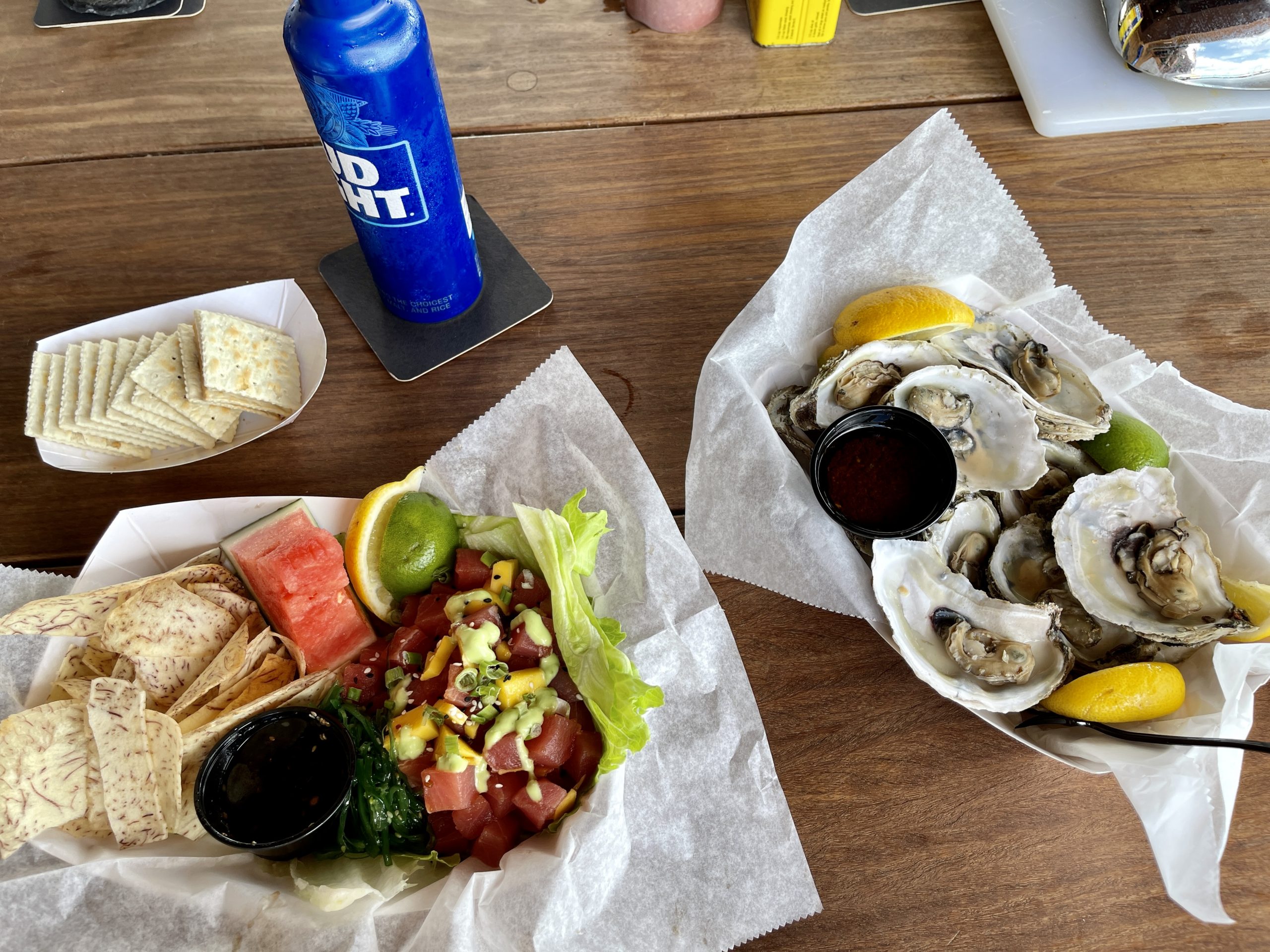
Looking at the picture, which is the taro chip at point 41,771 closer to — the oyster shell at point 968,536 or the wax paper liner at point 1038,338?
the wax paper liner at point 1038,338

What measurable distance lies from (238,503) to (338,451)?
19cm

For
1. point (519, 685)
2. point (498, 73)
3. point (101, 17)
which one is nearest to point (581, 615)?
point (519, 685)

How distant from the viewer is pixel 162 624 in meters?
0.84

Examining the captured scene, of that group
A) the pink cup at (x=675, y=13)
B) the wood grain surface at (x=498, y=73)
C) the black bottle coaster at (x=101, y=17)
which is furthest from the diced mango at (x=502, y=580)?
the black bottle coaster at (x=101, y=17)

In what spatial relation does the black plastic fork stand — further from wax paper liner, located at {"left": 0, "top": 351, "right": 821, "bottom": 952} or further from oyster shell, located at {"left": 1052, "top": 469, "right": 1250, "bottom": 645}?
wax paper liner, located at {"left": 0, "top": 351, "right": 821, "bottom": 952}

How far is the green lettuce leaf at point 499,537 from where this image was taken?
91cm

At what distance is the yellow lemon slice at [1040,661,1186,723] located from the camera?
82 cm

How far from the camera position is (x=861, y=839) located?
875mm

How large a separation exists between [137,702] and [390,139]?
63cm

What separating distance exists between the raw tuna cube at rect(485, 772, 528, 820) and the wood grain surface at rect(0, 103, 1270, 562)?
0.39 metres

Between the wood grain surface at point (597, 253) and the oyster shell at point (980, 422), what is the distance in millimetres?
306

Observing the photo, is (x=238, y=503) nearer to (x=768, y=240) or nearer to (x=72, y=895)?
(x=72, y=895)

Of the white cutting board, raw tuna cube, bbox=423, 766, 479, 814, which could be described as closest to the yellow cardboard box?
the white cutting board

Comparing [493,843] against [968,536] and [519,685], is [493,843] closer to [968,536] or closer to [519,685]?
[519,685]
